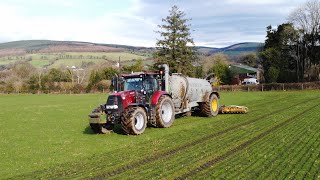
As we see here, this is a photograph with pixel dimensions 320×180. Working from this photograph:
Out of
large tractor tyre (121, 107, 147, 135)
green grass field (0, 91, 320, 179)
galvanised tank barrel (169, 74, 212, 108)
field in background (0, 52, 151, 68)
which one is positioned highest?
field in background (0, 52, 151, 68)

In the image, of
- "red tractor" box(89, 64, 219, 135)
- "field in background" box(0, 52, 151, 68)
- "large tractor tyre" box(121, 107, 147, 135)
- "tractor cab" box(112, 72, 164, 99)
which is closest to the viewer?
"large tractor tyre" box(121, 107, 147, 135)

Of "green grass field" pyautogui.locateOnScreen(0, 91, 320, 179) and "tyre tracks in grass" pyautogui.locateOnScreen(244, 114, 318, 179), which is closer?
"tyre tracks in grass" pyautogui.locateOnScreen(244, 114, 318, 179)

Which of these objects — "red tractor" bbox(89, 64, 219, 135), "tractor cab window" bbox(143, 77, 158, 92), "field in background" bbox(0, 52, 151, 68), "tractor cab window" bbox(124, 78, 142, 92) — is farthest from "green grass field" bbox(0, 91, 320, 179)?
"field in background" bbox(0, 52, 151, 68)

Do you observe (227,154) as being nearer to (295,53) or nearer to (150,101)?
(150,101)

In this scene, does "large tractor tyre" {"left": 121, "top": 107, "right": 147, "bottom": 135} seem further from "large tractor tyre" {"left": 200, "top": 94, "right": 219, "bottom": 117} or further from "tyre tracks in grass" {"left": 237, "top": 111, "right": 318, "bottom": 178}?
"large tractor tyre" {"left": 200, "top": 94, "right": 219, "bottom": 117}

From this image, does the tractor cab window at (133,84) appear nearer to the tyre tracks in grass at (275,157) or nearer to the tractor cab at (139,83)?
the tractor cab at (139,83)

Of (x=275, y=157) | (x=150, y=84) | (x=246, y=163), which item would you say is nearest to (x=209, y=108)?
(x=150, y=84)

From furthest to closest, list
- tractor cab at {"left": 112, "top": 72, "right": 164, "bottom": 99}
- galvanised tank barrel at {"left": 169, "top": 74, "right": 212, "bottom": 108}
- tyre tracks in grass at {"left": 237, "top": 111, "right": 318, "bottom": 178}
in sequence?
galvanised tank barrel at {"left": 169, "top": 74, "right": 212, "bottom": 108}
tractor cab at {"left": 112, "top": 72, "right": 164, "bottom": 99}
tyre tracks in grass at {"left": 237, "top": 111, "right": 318, "bottom": 178}

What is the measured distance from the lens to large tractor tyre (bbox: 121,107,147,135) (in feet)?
45.4

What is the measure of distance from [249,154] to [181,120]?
879cm

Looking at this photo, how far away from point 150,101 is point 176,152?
500cm

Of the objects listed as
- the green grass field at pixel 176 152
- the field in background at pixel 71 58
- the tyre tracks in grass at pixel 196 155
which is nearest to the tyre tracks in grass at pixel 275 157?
the green grass field at pixel 176 152

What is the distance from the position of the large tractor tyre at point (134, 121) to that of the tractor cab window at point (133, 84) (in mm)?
1744

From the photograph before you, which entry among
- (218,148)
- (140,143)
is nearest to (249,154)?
(218,148)
